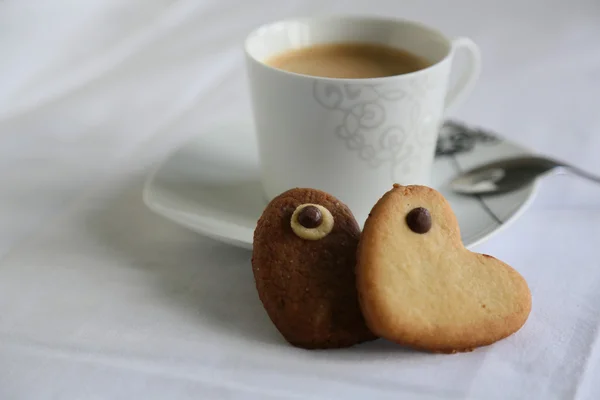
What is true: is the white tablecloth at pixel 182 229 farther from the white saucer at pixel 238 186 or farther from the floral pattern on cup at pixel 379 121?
the floral pattern on cup at pixel 379 121

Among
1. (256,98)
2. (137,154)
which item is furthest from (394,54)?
(137,154)

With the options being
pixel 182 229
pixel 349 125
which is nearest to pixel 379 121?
pixel 349 125

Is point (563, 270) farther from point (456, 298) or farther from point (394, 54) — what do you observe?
point (394, 54)

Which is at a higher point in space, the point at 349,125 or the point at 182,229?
the point at 349,125

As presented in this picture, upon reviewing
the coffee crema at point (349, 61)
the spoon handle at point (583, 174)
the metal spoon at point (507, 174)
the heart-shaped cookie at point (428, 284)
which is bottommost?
the spoon handle at point (583, 174)

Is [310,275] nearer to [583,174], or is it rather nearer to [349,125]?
[349,125]

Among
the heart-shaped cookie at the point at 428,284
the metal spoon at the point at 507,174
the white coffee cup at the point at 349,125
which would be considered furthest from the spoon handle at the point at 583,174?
the heart-shaped cookie at the point at 428,284
